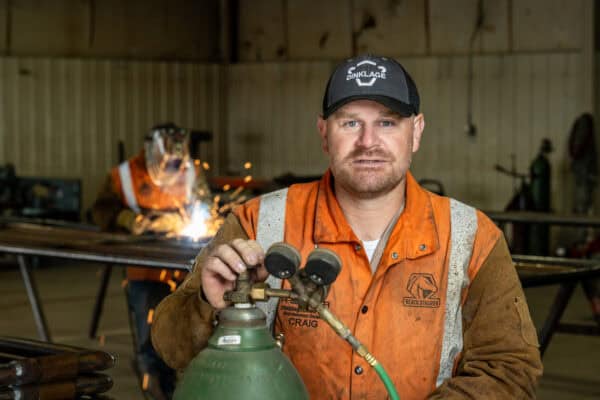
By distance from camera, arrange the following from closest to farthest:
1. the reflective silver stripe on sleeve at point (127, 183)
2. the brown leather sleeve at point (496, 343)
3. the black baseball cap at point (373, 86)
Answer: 1. the brown leather sleeve at point (496, 343)
2. the black baseball cap at point (373, 86)
3. the reflective silver stripe on sleeve at point (127, 183)

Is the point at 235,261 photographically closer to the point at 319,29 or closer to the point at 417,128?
the point at 417,128

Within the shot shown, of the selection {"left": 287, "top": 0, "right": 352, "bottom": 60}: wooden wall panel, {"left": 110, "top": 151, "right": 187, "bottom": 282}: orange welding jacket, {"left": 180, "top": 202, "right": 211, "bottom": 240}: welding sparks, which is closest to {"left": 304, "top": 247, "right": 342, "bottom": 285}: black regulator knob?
{"left": 180, "top": 202, "right": 211, "bottom": 240}: welding sparks

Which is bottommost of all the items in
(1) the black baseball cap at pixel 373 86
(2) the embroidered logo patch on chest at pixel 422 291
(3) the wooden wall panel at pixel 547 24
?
(2) the embroidered logo patch on chest at pixel 422 291

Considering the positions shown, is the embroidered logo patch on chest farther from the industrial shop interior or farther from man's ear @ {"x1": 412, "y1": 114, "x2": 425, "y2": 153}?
man's ear @ {"x1": 412, "y1": 114, "x2": 425, "y2": 153}

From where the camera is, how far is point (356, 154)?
2.34 meters

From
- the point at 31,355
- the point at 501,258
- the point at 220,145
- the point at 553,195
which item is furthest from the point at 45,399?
the point at 220,145

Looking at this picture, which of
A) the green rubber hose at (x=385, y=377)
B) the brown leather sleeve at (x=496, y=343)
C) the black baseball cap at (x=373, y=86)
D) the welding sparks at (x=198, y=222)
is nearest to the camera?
the green rubber hose at (x=385, y=377)

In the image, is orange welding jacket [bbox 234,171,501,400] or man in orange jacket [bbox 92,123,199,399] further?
man in orange jacket [bbox 92,123,199,399]

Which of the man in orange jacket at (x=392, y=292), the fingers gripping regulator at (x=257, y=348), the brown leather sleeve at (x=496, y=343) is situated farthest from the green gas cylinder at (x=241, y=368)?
the brown leather sleeve at (x=496, y=343)

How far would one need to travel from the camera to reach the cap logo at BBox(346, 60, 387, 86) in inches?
91.5

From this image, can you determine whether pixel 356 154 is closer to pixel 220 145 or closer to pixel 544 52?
pixel 544 52

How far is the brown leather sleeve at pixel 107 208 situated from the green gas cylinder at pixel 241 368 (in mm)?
4097

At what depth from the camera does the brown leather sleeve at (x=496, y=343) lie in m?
2.19

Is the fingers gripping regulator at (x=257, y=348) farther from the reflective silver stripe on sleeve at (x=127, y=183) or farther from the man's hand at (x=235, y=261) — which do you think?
the reflective silver stripe on sleeve at (x=127, y=183)
